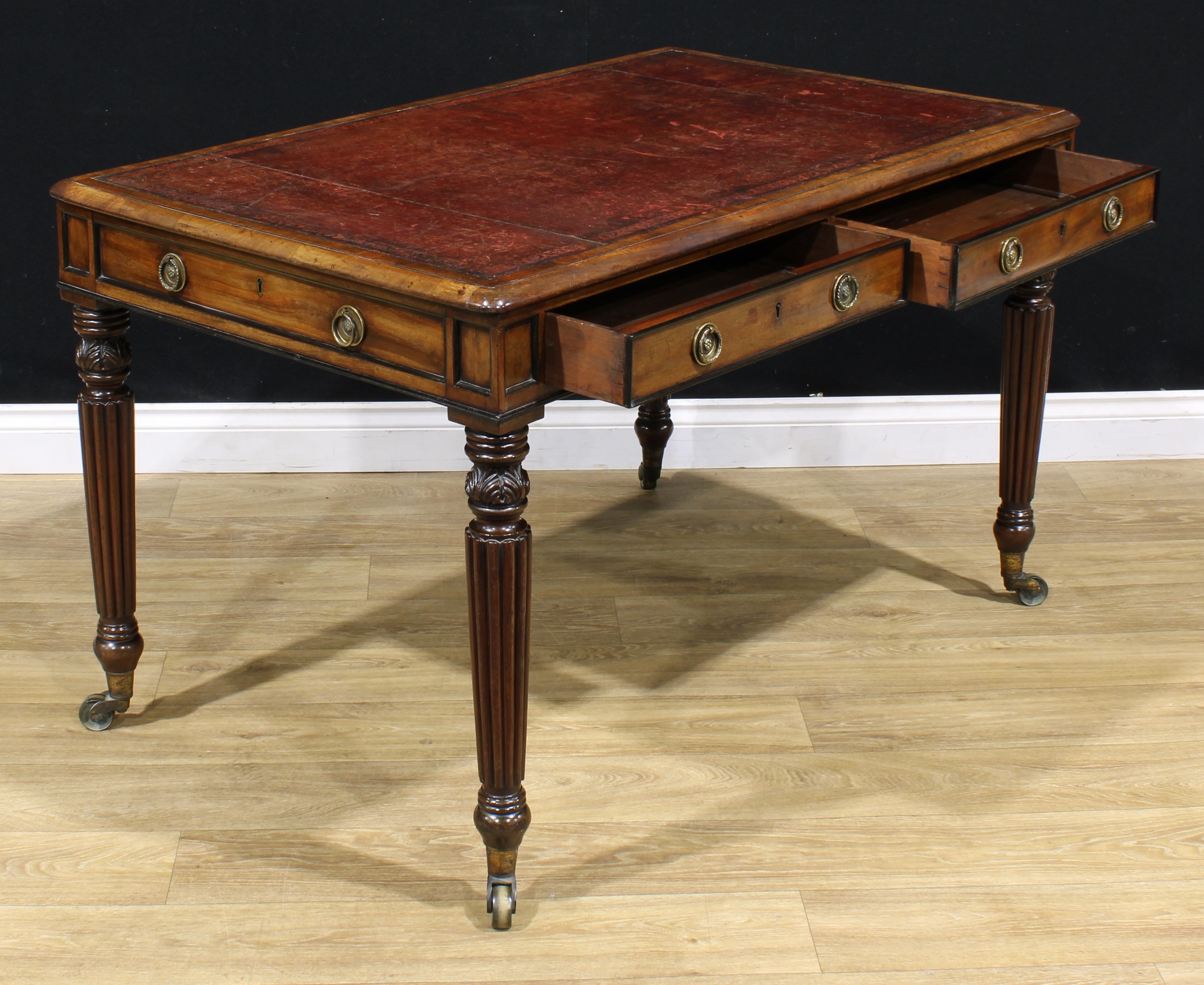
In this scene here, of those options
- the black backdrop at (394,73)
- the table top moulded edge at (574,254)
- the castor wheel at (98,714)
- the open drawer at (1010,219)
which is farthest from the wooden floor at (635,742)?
the table top moulded edge at (574,254)

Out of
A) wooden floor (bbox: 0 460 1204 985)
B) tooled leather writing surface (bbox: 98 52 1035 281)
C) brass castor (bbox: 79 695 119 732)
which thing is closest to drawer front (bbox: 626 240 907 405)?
tooled leather writing surface (bbox: 98 52 1035 281)

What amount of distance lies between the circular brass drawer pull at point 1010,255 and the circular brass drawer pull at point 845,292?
248mm

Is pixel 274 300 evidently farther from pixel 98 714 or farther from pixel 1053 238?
Answer: pixel 1053 238

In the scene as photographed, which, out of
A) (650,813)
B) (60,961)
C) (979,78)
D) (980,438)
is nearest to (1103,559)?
(980,438)

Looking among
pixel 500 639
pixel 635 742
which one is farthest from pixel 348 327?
pixel 635 742

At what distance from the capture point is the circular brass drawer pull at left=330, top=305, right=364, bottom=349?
5.80 ft

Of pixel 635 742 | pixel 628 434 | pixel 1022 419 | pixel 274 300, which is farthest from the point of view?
pixel 628 434

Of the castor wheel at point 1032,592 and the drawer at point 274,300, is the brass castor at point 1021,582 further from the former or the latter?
the drawer at point 274,300

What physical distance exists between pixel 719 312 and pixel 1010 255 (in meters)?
0.53

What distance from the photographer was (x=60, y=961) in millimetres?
1879

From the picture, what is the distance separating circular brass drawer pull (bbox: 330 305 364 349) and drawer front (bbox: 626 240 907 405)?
0.32 metres

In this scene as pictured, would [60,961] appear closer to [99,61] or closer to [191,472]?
[191,472]

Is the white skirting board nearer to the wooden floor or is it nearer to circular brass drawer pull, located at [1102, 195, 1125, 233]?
the wooden floor

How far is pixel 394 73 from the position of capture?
3020 mm
